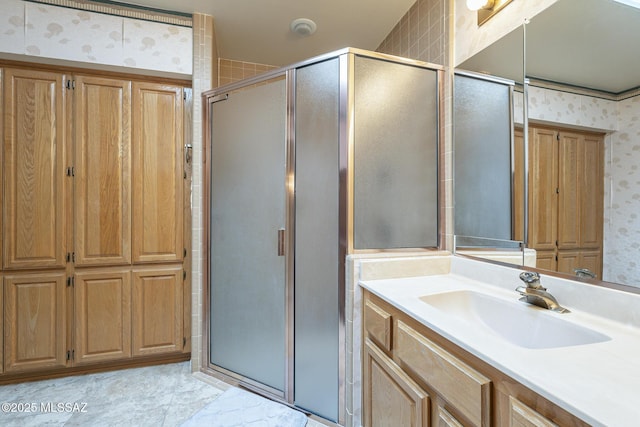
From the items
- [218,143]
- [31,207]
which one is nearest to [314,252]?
[218,143]

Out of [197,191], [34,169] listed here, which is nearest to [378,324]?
[197,191]

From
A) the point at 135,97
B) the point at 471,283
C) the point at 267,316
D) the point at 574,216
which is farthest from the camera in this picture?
the point at 135,97

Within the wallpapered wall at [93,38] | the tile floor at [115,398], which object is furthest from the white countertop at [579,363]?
the wallpapered wall at [93,38]

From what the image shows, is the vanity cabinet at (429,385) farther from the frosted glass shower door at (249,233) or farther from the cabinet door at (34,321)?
the cabinet door at (34,321)

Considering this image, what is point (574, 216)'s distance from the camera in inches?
41.2

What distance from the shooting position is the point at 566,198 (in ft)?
3.47

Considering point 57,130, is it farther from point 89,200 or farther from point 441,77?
point 441,77

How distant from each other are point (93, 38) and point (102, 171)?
2.90ft

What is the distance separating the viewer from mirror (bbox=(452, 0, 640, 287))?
0.90 m

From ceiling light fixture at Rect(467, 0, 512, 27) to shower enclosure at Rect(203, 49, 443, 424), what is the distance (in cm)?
28

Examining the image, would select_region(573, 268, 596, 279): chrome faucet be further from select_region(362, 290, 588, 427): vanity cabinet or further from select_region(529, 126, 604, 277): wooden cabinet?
select_region(362, 290, 588, 427): vanity cabinet

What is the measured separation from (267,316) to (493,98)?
1.72 m

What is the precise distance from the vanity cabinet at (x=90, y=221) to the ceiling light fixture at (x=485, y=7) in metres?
1.97

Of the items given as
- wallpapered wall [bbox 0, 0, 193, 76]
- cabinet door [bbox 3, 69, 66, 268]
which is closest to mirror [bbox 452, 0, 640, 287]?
wallpapered wall [bbox 0, 0, 193, 76]
